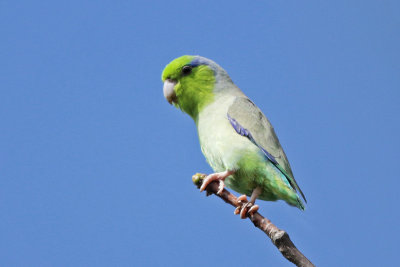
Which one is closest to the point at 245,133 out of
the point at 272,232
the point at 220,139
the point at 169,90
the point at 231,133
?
the point at 231,133

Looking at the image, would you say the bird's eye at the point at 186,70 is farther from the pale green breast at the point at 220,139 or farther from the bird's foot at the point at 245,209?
the bird's foot at the point at 245,209

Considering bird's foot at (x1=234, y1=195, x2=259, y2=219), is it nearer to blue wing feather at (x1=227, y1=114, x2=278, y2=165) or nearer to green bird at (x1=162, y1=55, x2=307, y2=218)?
green bird at (x1=162, y1=55, x2=307, y2=218)

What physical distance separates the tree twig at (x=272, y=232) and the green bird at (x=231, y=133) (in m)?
0.07

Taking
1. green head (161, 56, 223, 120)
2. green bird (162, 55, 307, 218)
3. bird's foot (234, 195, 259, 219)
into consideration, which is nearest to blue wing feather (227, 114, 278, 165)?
green bird (162, 55, 307, 218)

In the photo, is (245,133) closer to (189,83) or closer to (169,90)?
(189,83)

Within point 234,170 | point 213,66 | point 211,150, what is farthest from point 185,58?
point 234,170

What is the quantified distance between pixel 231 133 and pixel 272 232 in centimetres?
152

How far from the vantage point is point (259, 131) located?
16.3ft

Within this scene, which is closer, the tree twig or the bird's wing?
the tree twig

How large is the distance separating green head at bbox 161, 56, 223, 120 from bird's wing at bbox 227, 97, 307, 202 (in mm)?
435

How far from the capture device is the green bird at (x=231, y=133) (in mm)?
4607

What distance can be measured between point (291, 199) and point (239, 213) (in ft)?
2.09

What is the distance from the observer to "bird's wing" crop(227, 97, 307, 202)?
4715 mm

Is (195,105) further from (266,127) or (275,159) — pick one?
(275,159)
